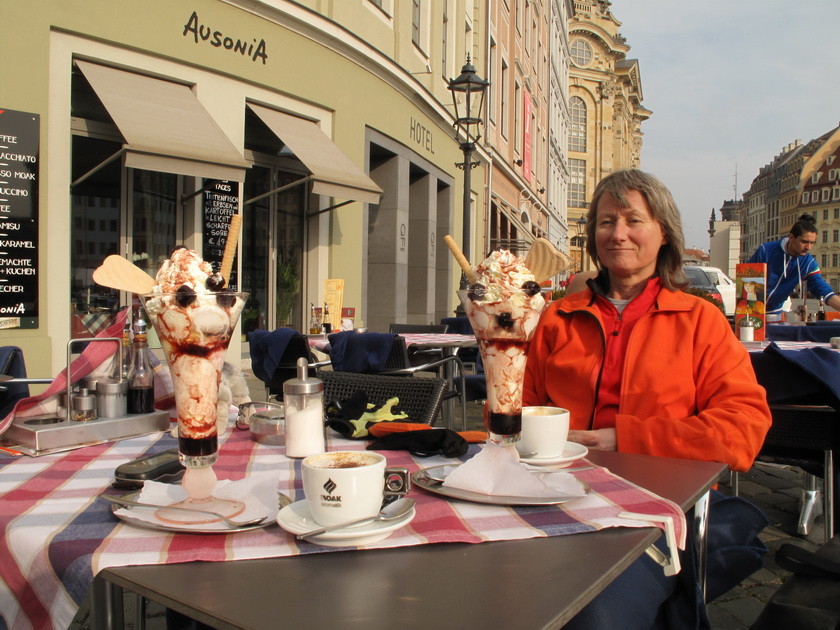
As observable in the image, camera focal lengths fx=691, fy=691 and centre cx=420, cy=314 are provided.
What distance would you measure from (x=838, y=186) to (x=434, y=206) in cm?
8117

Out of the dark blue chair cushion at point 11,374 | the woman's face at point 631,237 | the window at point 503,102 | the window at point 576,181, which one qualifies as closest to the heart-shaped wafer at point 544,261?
the woman's face at point 631,237

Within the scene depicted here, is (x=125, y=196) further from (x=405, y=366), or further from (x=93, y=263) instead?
(x=405, y=366)

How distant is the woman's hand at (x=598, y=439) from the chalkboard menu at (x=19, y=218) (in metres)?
5.27

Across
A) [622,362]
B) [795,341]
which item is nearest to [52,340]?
[622,362]

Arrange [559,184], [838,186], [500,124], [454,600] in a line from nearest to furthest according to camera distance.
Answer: [454,600] < [500,124] < [559,184] < [838,186]

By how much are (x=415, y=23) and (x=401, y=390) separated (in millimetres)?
10645

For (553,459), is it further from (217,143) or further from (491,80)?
(491,80)

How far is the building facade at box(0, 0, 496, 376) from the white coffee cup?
202 inches

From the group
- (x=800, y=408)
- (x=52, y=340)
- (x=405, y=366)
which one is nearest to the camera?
(x=800, y=408)

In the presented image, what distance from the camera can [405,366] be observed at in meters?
4.00

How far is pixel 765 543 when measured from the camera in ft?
10.2

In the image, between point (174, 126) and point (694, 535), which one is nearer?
point (694, 535)

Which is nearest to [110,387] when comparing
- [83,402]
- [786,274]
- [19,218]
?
[83,402]

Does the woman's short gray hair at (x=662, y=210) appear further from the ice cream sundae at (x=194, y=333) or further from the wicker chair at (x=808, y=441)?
the ice cream sundae at (x=194, y=333)
